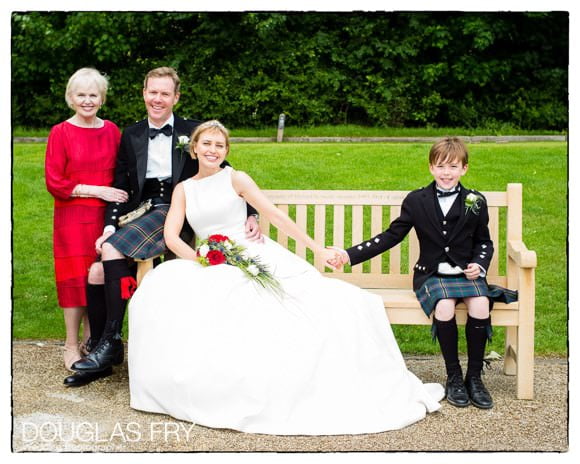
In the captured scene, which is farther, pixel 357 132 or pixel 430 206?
pixel 357 132

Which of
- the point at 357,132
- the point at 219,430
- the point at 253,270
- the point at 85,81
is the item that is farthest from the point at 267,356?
the point at 357,132

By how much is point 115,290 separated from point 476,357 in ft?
Result: 7.52

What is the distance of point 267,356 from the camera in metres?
5.01

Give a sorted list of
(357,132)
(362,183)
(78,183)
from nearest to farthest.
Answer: (78,183) < (362,183) < (357,132)

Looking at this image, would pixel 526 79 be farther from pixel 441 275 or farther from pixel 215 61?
pixel 441 275

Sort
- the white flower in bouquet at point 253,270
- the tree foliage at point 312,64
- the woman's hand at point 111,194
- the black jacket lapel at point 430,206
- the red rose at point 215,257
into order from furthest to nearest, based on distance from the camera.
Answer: the tree foliage at point 312,64
the woman's hand at point 111,194
the black jacket lapel at point 430,206
the red rose at point 215,257
the white flower in bouquet at point 253,270

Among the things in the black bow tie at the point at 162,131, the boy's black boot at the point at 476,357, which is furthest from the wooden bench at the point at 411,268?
the black bow tie at the point at 162,131

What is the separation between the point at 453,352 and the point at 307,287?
3.19ft

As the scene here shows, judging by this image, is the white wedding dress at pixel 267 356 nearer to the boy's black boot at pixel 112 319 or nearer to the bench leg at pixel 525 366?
the boy's black boot at pixel 112 319

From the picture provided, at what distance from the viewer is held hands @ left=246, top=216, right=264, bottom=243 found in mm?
5859

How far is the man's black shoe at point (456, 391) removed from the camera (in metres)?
5.45

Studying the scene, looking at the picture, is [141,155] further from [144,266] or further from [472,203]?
[472,203]

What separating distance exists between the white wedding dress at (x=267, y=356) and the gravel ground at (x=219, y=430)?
0.29 ft

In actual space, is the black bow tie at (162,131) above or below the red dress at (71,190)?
above
